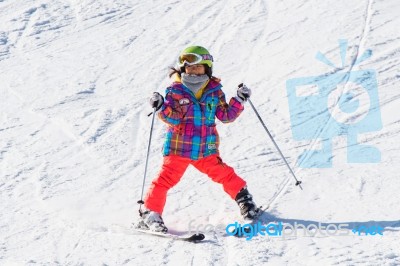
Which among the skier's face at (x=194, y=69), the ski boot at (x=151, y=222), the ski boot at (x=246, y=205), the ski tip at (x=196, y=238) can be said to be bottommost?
the ski tip at (x=196, y=238)

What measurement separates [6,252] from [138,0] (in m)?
9.07

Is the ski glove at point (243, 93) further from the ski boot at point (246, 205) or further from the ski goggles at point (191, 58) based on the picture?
the ski boot at point (246, 205)

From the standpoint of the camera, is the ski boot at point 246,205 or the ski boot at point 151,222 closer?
the ski boot at point 151,222

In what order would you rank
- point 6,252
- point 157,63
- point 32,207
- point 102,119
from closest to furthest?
1. point 6,252
2. point 32,207
3. point 102,119
4. point 157,63

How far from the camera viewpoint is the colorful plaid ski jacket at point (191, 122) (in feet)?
17.4

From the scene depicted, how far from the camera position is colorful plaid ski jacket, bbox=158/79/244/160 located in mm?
5293

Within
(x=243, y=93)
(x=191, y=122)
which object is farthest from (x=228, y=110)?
(x=191, y=122)

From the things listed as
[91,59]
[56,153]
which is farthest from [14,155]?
[91,59]

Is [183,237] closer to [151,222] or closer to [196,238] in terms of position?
[196,238]

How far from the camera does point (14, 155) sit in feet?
24.8

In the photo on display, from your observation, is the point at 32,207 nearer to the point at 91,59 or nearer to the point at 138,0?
the point at 91,59

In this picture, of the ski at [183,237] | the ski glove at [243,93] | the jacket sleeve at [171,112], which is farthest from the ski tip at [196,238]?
the ski glove at [243,93]

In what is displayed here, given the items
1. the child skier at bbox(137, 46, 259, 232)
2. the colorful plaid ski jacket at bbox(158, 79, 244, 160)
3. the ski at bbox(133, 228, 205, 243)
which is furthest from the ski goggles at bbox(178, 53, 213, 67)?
the ski at bbox(133, 228, 205, 243)

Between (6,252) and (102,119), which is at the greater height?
(102,119)
